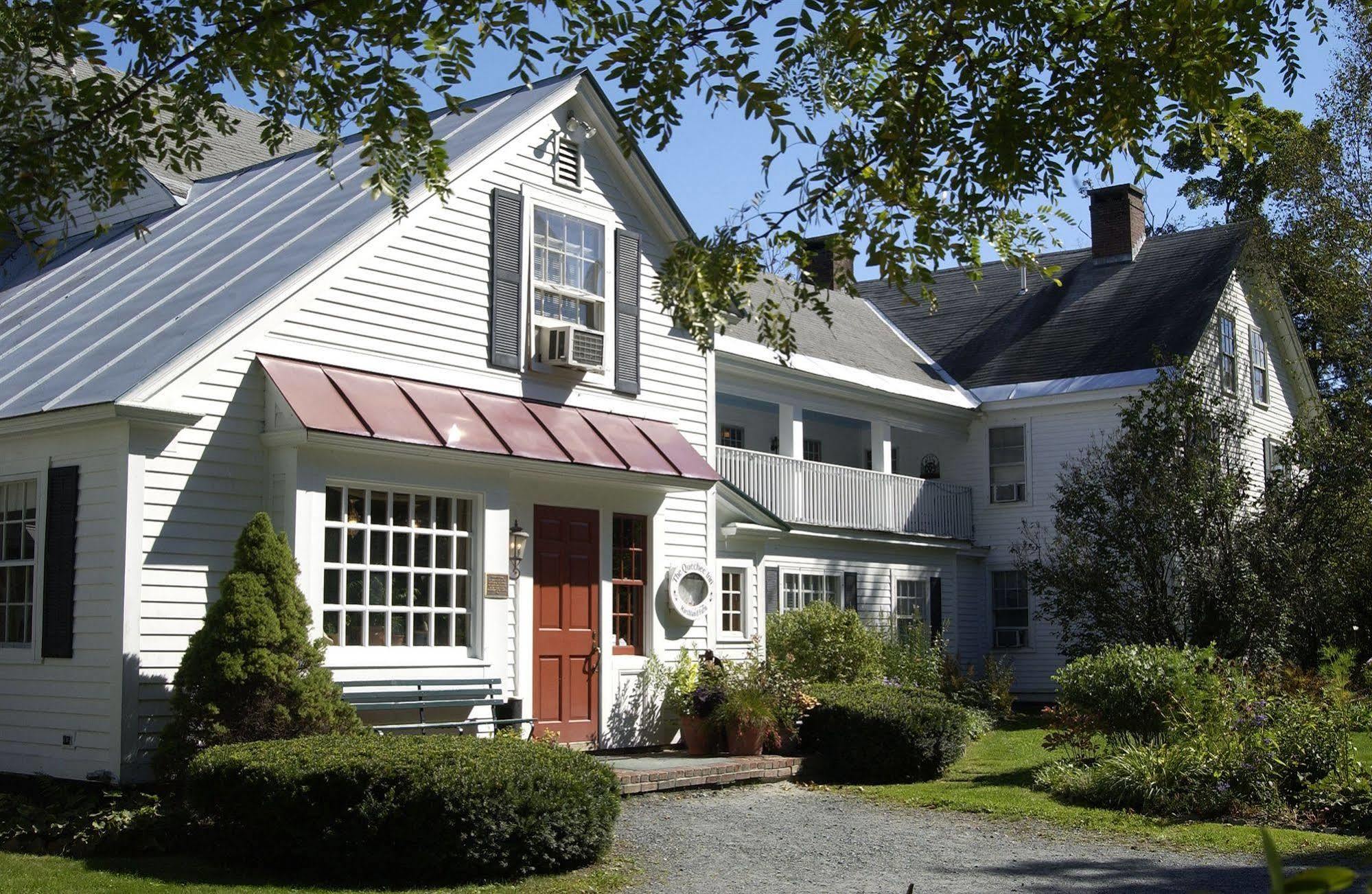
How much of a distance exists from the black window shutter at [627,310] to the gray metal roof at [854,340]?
22.4 ft

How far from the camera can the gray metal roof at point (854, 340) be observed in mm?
24969

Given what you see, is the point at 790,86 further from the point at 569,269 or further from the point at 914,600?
the point at 914,600

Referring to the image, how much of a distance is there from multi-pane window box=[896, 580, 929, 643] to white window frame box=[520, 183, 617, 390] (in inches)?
424

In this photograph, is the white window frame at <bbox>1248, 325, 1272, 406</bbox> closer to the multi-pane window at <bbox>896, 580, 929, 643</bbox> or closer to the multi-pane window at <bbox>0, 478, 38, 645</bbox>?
the multi-pane window at <bbox>896, 580, 929, 643</bbox>

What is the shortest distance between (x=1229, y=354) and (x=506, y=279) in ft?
60.5

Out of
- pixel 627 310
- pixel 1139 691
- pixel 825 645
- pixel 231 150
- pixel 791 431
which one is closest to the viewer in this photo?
pixel 1139 691

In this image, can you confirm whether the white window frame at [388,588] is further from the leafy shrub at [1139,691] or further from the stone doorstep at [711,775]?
the leafy shrub at [1139,691]

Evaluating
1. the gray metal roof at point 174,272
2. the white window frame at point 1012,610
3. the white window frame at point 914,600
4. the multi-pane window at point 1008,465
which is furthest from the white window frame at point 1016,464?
the gray metal roof at point 174,272

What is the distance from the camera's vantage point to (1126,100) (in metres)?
7.76

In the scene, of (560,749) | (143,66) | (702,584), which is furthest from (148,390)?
(702,584)

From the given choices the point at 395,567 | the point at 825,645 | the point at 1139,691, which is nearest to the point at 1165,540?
the point at 825,645

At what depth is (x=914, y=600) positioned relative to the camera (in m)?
25.6

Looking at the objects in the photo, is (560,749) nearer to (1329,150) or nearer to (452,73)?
(452,73)

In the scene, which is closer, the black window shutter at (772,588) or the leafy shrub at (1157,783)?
the leafy shrub at (1157,783)
